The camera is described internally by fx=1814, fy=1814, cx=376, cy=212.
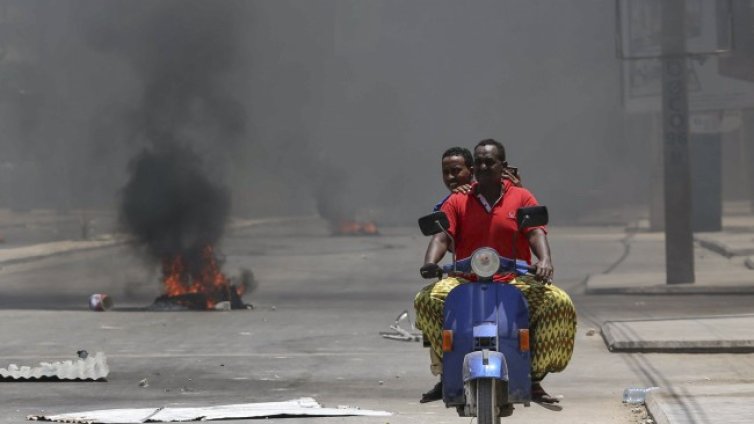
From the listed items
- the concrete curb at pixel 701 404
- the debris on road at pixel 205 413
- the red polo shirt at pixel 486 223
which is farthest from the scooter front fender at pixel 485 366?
the debris on road at pixel 205 413

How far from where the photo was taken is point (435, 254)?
8875mm

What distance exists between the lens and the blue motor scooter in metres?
8.26

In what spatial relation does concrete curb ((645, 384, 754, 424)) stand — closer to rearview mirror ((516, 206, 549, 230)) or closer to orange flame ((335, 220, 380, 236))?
rearview mirror ((516, 206, 549, 230))

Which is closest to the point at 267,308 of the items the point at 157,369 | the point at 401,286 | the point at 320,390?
the point at 401,286

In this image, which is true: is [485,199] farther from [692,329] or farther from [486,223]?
[692,329]

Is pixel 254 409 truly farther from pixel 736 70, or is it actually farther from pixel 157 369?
pixel 736 70

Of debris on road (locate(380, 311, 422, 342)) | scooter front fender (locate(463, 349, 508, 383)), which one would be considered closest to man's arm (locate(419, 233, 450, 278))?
scooter front fender (locate(463, 349, 508, 383))

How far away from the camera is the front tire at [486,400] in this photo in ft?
26.9

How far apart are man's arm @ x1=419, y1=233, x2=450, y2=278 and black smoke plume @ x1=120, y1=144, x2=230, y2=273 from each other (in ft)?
60.2

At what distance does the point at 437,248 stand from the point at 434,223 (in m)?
0.35

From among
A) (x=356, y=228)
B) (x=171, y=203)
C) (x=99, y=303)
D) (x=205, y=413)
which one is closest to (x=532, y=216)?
(x=205, y=413)

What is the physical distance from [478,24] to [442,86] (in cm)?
263

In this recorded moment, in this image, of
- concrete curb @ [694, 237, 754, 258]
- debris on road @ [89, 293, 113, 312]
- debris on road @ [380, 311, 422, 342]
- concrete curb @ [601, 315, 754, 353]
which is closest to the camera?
concrete curb @ [601, 315, 754, 353]

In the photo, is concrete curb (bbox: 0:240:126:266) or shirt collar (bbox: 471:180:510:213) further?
concrete curb (bbox: 0:240:126:266)
